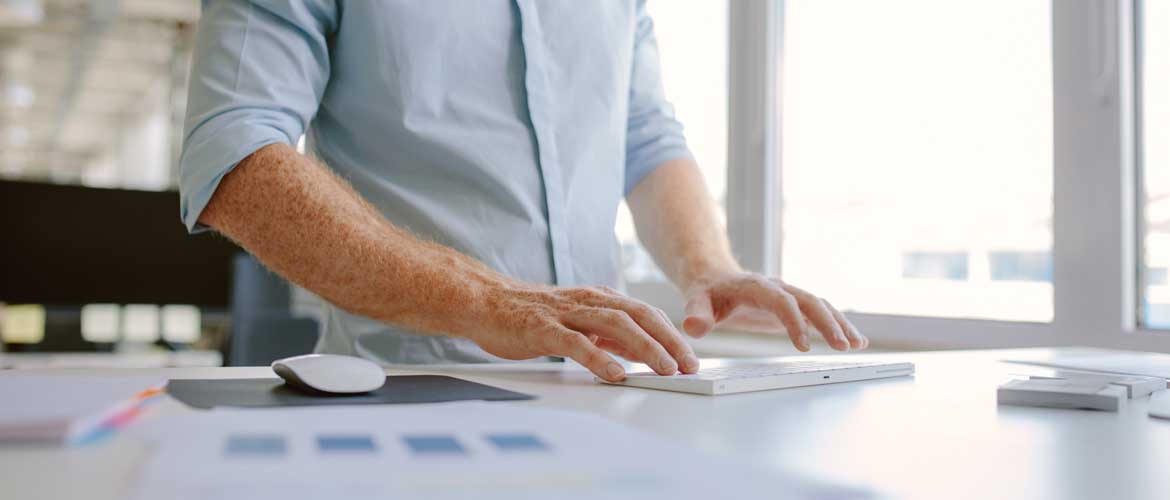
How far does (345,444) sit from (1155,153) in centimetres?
187

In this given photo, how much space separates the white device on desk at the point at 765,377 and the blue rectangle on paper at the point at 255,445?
40 centimetres

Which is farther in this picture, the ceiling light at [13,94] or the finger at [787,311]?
the ceiling light at [13,94]

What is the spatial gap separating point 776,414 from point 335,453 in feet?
1.15

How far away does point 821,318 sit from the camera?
3.40ft

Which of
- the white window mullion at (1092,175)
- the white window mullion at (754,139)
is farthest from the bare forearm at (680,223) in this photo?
the white window mullion at (754,139)

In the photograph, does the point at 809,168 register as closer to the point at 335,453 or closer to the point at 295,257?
the point at 295,257

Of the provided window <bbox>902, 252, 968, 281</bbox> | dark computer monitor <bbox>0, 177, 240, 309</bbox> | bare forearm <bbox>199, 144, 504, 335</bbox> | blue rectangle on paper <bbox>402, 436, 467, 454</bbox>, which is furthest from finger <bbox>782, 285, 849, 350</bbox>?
dark computer monitor <bbox>0, 177, 240, 309</bbox>

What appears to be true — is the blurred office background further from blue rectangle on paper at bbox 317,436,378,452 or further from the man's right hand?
blue rectangle on paper at bbox 317,436,378,452

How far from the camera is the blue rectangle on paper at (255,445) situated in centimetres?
42

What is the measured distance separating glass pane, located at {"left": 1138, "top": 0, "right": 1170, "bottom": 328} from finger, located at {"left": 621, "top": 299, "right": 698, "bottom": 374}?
55.1 inches

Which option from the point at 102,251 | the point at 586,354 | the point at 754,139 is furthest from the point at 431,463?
the point at 102,251

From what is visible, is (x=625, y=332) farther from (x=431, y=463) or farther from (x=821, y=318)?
(x=431, y=463)

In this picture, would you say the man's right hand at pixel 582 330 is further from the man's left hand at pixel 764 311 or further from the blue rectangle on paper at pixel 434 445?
the blue rectangle on paper at pixel 434 445

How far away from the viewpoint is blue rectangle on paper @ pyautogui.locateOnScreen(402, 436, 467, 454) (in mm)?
438
